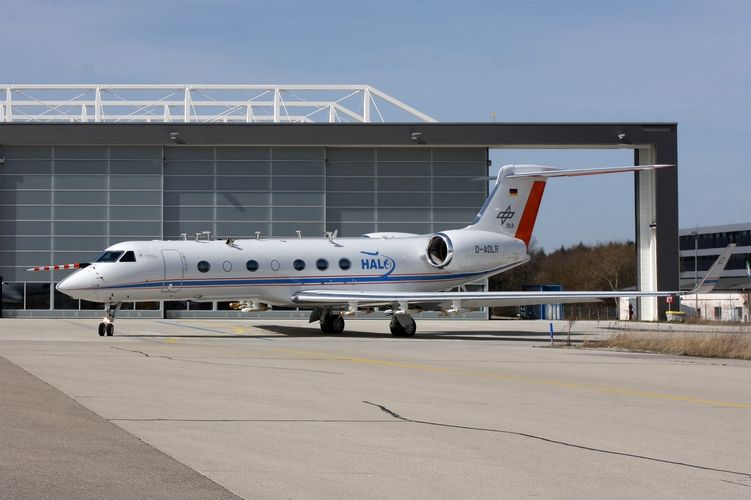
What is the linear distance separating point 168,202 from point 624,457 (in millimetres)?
39090

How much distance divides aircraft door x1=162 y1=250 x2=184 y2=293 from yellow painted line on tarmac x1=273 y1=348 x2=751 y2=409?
8515 millimetres

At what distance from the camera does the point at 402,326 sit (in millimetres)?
31000

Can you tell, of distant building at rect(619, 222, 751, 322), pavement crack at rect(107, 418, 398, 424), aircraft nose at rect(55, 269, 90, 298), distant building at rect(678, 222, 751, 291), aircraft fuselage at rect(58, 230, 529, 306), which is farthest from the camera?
distant building at rect(678, 222, 751, 291)

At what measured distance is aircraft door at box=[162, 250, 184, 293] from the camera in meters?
29.0

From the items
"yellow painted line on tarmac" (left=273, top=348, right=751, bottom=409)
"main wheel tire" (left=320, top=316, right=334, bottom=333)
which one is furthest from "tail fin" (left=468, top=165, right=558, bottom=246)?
"yellow painted line on tarmac" (left=273, top=348, right=751, bottom=409)

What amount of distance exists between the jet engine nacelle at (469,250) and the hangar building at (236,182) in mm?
12724

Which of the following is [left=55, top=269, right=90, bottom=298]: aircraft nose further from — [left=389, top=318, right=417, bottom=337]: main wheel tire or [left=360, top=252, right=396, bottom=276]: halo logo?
[left=389, top=318, right=417, bottom=337]: main wheel tire

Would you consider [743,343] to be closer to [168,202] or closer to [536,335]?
[536,335]

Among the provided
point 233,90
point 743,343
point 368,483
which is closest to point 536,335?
point 743,343

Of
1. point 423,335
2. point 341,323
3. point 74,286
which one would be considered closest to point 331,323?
point 341,323

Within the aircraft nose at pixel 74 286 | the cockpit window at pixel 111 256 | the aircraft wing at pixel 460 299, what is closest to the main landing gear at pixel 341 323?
the aircraft wing at pixel 460 299

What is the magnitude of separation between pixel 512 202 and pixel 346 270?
640cm

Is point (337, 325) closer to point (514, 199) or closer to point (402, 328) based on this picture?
point (402, 328)

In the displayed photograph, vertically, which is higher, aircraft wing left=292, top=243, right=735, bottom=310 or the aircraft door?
the aircraft door
